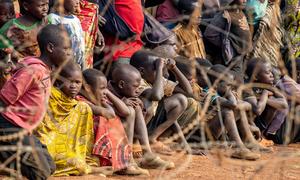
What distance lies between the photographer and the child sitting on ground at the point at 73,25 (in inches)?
284

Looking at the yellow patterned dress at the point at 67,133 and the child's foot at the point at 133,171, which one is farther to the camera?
the child's foot at the point at 133,171

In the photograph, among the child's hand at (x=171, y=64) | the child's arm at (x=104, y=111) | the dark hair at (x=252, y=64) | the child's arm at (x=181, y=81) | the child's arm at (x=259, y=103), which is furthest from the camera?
the dark hair at (x=252, y=64)

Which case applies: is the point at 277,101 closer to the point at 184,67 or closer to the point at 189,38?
the point at 189,38

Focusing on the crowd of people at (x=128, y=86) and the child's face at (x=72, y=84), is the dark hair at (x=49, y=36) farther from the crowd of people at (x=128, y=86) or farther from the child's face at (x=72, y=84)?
the child's face at (x=72, y=84)

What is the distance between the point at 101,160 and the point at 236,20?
3.63 m

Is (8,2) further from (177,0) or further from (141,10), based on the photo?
(177,0)

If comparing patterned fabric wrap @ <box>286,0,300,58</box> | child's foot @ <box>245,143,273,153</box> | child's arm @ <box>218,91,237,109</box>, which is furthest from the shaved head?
patterned fabric wrap @ <box>286,0,300,58</box>

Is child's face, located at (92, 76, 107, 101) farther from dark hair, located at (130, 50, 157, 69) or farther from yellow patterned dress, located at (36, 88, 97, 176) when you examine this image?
dark hair, located at (130, 50, 157, 69)

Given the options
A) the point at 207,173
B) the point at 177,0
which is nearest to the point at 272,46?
the point at 177,0

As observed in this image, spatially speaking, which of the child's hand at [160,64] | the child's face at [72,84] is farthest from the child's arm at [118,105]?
the child's hand at [160,64]

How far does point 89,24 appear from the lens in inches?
306

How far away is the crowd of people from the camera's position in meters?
6.14

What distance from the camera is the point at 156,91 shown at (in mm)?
7633

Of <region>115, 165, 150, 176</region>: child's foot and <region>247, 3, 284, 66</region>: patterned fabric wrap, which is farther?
<region>247, 3, 284, 66</region>: patterned fabric wrap
